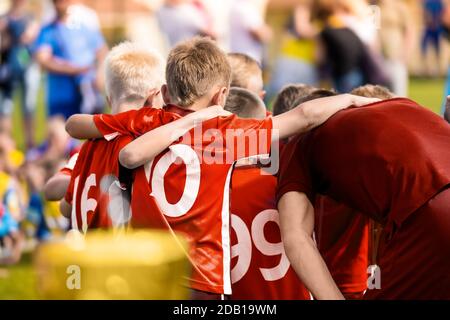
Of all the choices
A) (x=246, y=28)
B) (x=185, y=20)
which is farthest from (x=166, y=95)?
(x=246, y=28)

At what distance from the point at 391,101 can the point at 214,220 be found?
70 centimetres

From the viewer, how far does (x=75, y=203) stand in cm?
381

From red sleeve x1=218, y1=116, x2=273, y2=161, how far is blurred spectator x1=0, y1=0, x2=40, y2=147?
6916 mm

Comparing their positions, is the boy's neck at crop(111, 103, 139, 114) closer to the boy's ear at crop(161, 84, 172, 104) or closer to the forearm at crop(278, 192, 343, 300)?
the boy's ear at crop(161, 84, 172, 104)

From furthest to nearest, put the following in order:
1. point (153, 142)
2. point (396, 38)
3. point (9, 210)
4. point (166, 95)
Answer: point (396, 38) → point (9, 210) → point (166, 95) → point (153, 142)

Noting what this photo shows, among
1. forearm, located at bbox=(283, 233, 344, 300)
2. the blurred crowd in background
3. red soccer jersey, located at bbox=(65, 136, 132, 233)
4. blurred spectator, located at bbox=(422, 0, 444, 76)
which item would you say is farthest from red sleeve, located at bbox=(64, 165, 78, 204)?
blurred spectator, located at bbox=(422, 0, 444, 76)

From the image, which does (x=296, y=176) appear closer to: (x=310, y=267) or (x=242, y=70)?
(x=310, y=267)

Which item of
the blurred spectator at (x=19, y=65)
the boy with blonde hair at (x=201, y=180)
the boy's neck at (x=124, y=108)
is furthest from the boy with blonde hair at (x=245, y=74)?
the blurred spectator at (x=19, y=65)

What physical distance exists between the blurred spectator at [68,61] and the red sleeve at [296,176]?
20.7ft

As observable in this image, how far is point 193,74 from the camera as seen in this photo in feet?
11.4

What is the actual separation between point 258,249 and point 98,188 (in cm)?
62
